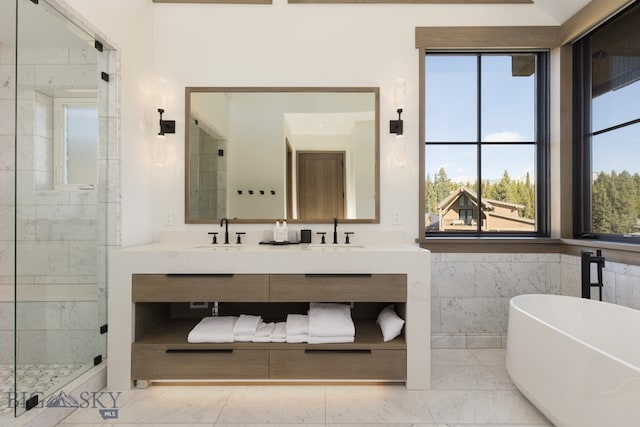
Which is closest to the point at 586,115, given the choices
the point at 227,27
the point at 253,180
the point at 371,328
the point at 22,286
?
the point at 371,328

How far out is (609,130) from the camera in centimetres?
237

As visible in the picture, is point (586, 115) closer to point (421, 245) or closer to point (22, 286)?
point (421, 245)

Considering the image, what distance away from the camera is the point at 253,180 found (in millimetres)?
2609

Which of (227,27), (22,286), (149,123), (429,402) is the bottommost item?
(429,402)

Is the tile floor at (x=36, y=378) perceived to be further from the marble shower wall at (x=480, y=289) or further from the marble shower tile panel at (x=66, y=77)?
the marble shower wall at (x=480, y=289)

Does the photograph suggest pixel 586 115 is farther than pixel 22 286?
Yes

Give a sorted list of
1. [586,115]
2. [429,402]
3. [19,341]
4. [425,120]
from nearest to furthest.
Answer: [19,341] → [429,402] → [586,115] → [425,120]

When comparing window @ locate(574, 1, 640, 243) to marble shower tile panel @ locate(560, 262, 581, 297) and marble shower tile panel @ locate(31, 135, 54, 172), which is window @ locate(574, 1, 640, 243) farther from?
marble shower tile panel @ locate(31, 135, 54, 172)

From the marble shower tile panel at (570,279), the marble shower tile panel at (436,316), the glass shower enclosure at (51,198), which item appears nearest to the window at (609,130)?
the marble shower tile panel at (570,279)

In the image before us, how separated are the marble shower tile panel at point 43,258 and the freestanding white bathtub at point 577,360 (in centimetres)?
260

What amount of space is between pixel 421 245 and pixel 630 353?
1.28 meters

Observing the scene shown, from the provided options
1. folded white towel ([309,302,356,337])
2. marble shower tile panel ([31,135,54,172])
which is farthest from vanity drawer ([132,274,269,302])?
marble shower tile panel ([31,135,54,172])

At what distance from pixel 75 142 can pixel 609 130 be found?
137 inches

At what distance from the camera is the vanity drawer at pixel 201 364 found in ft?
6.59
